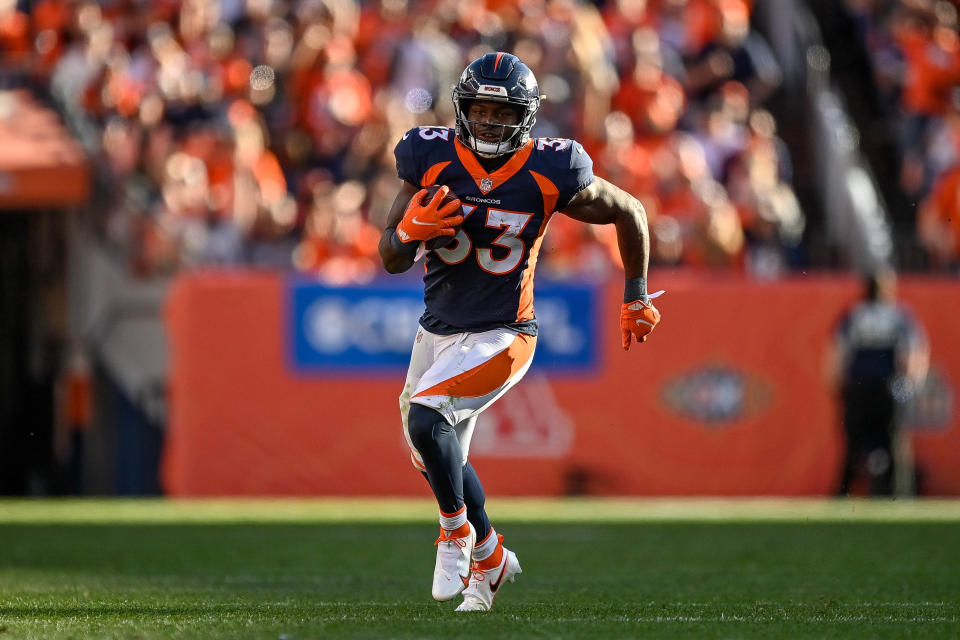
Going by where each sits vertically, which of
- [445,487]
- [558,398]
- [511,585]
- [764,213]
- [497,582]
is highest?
[445,487]

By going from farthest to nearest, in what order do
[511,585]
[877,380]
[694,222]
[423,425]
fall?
[694,222]
[877,380]
[511,585]
[423,425]

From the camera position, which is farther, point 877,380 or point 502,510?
point 877,380

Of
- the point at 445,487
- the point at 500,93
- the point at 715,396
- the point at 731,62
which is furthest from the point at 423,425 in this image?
the point at 731,62

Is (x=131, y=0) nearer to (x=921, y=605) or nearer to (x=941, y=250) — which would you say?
(x=941, y=250)

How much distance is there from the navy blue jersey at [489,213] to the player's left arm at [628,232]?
2.8 inches

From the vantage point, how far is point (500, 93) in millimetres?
5918

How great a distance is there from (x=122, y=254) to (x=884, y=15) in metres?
8.43

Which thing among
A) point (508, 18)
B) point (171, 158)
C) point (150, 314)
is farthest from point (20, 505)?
point (508, 18)

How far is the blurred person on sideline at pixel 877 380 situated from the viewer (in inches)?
508

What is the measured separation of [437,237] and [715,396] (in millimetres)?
7825

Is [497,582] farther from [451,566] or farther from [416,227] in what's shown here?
[416,227]

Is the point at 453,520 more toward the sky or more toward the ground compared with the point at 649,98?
more toward the ground

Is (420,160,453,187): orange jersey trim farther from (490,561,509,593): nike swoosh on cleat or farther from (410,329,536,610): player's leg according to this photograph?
(490,561,509,593): nike swoosh on cleat

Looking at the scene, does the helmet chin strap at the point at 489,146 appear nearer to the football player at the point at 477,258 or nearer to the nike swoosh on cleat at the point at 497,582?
the football player at the point at 477,258
